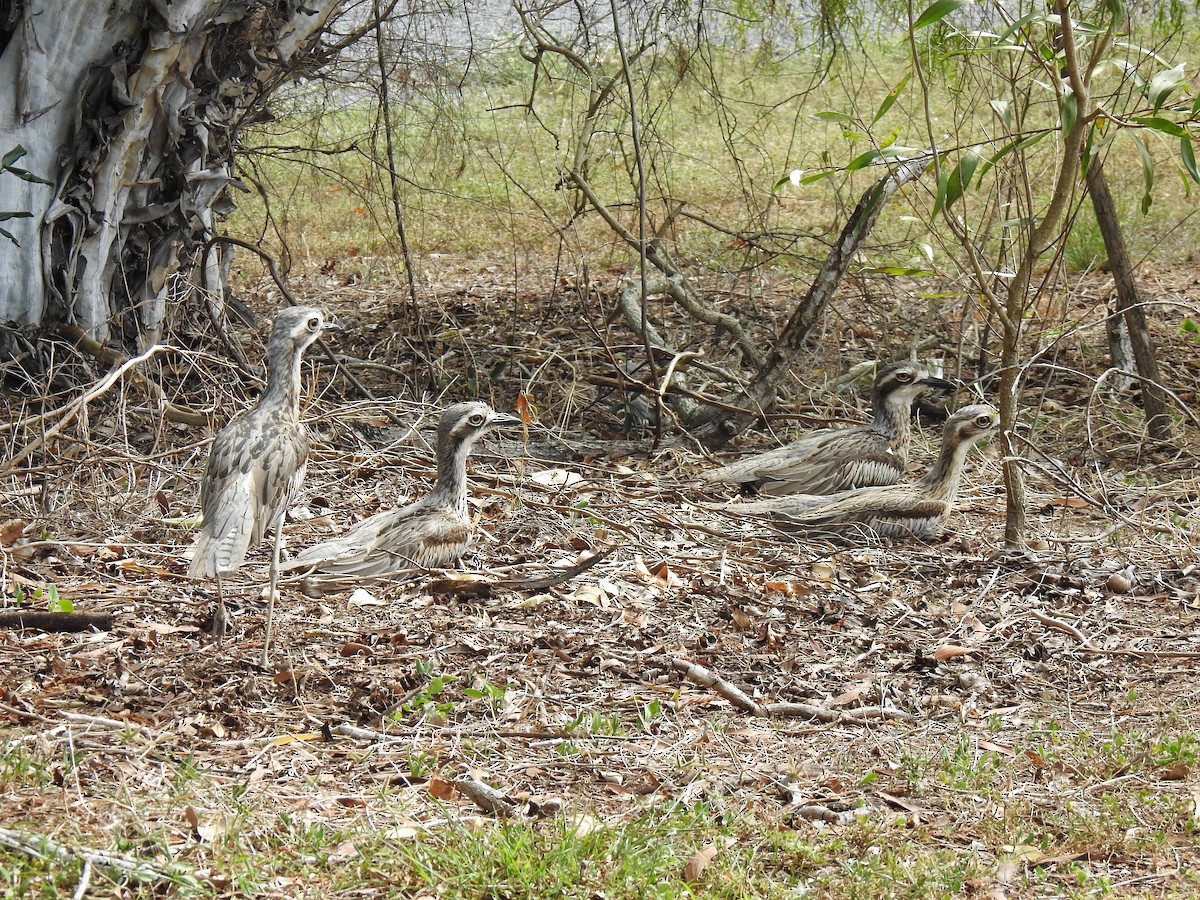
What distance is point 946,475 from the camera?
262 inches

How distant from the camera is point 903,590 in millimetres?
5855

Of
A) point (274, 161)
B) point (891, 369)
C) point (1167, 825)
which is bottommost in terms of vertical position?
point (1167, 825)

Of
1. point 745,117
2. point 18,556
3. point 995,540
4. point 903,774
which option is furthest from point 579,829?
point 745,117

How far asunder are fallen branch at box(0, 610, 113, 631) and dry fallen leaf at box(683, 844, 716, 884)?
8.46ft

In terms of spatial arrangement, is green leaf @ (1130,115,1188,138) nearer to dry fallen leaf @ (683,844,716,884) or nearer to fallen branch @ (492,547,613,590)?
fallen branch @ (492,547,613,590)

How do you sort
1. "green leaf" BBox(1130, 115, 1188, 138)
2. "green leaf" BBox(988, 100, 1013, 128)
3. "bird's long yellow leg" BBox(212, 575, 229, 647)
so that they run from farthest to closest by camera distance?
"green leaf" BBox(988, 100, 1013, 128) < "bird's long yellow leg" BBox(212, 575, 229, 647) < "green leaf" BBox(1130, 115, 1188, 138)

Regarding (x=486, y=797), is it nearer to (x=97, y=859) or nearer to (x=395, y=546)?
(x=97, y=859)

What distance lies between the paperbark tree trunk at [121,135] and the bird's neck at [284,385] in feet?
6.99

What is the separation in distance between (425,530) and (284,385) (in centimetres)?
90

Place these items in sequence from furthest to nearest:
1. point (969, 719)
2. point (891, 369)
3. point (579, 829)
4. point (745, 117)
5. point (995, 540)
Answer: point (745, 117), point (891, 369), point (995, 540), point (969, 719), point (579, 829)

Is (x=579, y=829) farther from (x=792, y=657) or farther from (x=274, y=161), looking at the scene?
(x=274, y=161)

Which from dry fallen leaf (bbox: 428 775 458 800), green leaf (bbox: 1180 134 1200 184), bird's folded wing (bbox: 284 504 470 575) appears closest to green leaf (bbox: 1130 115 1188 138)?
green leaf (bbox: 1180 134 1200 184)

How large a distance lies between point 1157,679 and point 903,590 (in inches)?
52.3

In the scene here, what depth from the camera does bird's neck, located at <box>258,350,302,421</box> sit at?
544 centimetres
